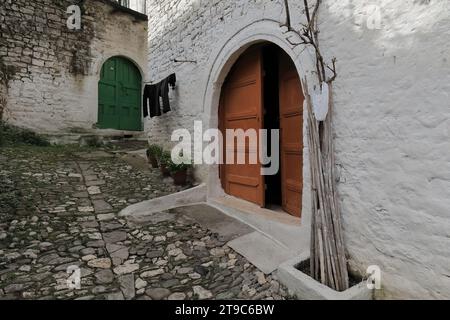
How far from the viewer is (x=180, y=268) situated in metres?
2.34

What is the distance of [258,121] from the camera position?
343 centimetres

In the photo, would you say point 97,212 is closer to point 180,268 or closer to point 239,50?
point 180,268

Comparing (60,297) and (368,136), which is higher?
(368,136)

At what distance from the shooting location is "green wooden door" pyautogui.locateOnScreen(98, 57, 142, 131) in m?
8.03

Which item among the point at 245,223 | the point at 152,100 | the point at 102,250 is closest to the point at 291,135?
the point at 245,223

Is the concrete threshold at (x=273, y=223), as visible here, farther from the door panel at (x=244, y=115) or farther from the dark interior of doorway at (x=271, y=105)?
the dark interior of doorway at (x=271, y=105)

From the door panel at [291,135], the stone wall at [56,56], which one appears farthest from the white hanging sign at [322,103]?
the stone wall at [56,56]

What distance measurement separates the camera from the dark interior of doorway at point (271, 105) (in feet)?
12.0

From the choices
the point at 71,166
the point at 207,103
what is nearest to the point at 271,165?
the point at 207,103

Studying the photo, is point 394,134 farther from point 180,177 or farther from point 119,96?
point 119,96

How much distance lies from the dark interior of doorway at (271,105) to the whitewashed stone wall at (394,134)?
1.01 metres

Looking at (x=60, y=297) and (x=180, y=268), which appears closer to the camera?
(x=60, y=297)

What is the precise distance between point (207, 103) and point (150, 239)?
7.14 ft

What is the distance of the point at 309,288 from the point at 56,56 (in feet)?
26.6
